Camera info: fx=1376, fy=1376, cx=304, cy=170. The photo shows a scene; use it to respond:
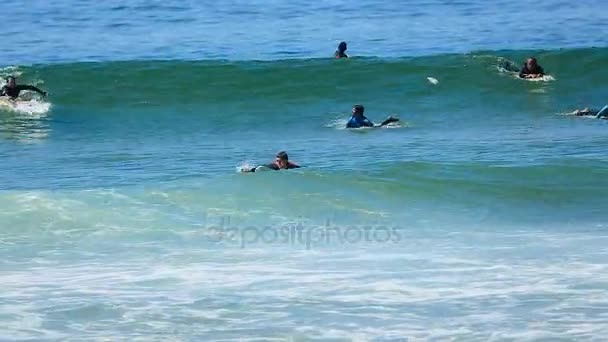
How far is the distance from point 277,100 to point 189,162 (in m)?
7.21

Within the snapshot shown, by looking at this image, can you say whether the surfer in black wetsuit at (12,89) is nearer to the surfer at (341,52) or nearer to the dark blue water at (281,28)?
the dark blue water at (281,28)

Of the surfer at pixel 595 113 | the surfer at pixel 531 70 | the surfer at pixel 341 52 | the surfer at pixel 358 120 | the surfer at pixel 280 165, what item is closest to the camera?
the surfer at pixel 280 165

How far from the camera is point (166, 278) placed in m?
14.0

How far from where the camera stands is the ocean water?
12.8 m

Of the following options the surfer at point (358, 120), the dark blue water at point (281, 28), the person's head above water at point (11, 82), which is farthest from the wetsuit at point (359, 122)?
the dark blue water at point (281, 28)

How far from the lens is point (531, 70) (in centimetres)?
2980

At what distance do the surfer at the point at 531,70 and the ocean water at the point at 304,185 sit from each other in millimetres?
375

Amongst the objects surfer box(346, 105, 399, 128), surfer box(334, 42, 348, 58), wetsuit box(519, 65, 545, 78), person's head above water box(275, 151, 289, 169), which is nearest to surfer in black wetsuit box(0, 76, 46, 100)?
surfer box(346, 105, 399, 128)

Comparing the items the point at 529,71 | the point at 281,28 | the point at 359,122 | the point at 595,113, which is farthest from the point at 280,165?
the point at 281,28

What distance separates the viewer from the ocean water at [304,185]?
12766 millimetres

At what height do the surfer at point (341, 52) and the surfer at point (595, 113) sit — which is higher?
the surfer at point (341, 52)

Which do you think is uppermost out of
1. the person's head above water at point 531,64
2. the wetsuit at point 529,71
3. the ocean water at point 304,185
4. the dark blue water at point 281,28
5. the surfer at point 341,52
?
the dark blue water at point 281,28

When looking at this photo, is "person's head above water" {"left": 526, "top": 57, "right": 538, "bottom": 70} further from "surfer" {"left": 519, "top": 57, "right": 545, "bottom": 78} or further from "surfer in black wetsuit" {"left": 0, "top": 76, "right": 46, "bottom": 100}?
"surfer in black wetsuit" {"left": 0, "top": 76, "right": 46, "bottom": 100}

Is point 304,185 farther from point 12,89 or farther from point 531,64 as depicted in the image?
point 531,64
